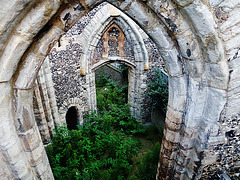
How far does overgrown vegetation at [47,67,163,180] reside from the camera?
13.3 ft

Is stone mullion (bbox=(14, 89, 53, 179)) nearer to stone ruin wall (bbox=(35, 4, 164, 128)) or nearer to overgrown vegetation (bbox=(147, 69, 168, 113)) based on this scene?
stone ruin wall (bbox=(35, 4, 164, 128))

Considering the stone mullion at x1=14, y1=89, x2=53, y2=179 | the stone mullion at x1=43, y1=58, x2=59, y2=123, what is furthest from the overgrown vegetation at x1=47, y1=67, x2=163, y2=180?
the stone mullion at x1=14, y1=89, x2=53, y2=179

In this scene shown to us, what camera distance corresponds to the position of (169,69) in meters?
2.21

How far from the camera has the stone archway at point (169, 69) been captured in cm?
157

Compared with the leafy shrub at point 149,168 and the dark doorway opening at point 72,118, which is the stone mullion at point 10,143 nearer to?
the leafy shrub at point 149,168

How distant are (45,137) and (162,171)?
3.15 m

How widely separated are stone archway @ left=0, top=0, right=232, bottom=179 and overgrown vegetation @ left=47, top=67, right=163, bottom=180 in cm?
191

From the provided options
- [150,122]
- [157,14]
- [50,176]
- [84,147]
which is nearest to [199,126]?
[157,14]

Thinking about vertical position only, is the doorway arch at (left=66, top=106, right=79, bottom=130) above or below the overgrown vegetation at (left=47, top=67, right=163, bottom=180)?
above

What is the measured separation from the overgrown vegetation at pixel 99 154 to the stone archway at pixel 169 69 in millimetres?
1910

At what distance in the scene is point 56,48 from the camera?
199 inches

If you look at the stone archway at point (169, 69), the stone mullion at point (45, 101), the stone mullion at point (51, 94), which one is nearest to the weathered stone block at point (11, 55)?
the stone archway at point (169, 69)

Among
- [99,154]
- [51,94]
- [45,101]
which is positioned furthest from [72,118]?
[45,101]

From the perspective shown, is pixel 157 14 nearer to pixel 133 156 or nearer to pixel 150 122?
pixel 133 156
